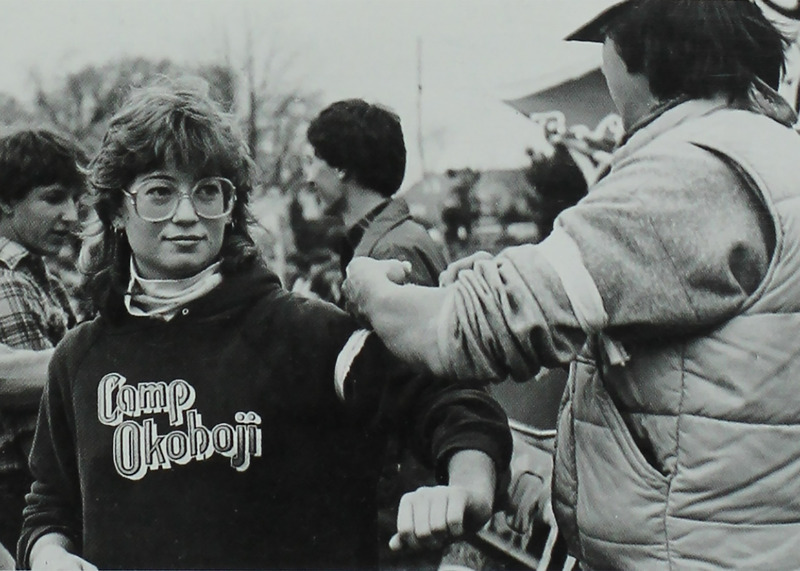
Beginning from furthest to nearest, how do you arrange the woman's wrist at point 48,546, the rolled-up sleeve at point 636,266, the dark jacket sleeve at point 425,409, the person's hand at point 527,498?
1. the person's hand at point 527,498
2. the woman's wrist at point 48,546
3. the dark jacket sleeve at point 425,409
4. the rolled-up sleeve at point 636,266

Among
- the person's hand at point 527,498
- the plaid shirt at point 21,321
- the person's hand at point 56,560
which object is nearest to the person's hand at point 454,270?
the person's hand at point 527,498

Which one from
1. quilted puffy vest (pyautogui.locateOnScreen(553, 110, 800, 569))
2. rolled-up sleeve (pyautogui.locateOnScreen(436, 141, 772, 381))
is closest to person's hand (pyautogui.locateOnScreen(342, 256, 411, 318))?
rolled-up sleeve (pyautogui.locateOnScreen(436, 141, 772, 381))

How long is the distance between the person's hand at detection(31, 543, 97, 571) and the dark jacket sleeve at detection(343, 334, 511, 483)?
0.39 meters

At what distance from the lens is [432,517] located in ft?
3.39

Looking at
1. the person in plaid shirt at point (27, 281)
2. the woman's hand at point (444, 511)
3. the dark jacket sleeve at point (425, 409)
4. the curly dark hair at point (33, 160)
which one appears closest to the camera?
the woman's hand at point (444, 511)

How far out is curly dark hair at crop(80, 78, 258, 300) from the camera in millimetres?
1282

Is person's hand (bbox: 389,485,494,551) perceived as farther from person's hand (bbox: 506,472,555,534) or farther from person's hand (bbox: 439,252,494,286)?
person's hand (bbox: 506,472,555,534)

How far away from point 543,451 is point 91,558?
2.31 feet

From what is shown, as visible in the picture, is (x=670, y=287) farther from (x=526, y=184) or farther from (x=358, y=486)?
(x=526, y=184)

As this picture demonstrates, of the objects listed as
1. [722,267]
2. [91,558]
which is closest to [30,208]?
[91,558]

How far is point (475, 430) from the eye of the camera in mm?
1172

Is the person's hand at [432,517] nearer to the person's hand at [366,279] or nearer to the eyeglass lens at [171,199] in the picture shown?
the person's hand at [366,279]

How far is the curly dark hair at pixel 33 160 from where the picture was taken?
1685 mm

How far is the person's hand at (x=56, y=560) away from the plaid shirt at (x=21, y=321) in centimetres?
35
